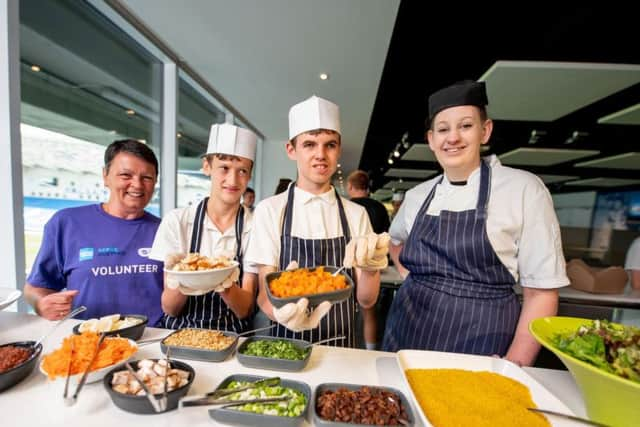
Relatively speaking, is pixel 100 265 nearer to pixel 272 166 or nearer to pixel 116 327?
pixel 116 327

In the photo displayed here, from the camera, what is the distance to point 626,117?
4.26 metres

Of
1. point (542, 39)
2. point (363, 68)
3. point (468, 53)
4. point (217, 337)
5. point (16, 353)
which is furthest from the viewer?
point (363, 68)

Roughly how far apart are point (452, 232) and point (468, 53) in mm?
2691

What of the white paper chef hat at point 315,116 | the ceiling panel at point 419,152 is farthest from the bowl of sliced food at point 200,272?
the ceiling panel at point 419,152

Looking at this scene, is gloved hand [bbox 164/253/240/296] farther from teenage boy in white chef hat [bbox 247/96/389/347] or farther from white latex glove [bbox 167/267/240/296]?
teenage boy in white chef hat [bbox 247/96/389/347]

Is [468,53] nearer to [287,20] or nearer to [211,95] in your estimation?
[287,20]

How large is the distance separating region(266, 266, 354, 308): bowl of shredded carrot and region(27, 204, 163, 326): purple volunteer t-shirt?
3.49 ft

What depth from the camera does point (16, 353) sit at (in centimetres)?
108

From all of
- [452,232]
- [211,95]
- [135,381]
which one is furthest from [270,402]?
[211,95]

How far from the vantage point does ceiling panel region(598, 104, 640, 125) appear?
396cm

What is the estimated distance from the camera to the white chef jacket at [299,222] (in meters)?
1.55

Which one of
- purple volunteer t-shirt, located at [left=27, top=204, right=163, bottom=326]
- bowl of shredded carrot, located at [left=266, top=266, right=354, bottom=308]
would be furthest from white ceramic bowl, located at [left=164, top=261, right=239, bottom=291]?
purple volunteer t-shirt, located at [left=27, top=204, right=163, bottom=326]

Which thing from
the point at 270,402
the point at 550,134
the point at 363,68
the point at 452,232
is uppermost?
the point at 363,68

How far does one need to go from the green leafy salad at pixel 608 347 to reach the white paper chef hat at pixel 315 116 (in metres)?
1.31
